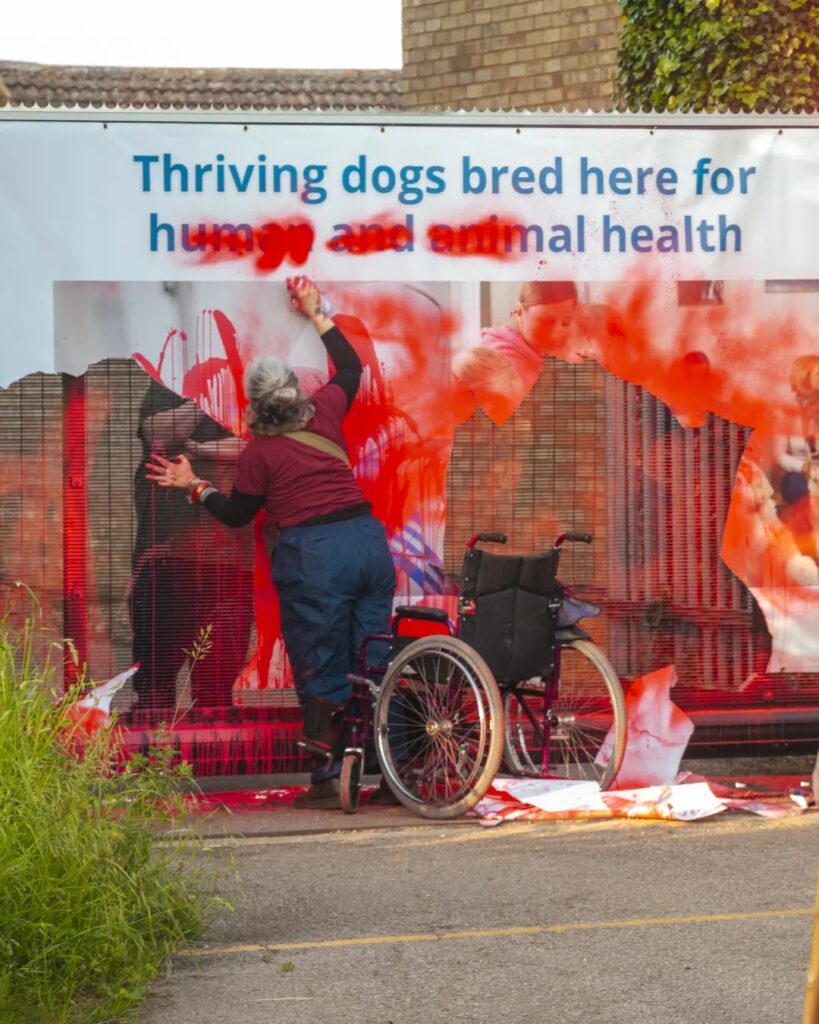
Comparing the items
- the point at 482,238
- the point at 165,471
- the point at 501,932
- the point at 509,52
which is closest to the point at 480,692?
the point at 165,471

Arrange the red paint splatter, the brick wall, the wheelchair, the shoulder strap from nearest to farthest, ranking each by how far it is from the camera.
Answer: the wheelchair → the shoulder strap → the red paint splatter → the brick wall

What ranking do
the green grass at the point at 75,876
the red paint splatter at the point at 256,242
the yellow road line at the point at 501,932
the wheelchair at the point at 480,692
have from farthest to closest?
the red paint splatter at the point at 256,242 → the wheelchair at the point at 480,692 → the yellow road line at the point at 501,932 → the green grass at the point at 75,876

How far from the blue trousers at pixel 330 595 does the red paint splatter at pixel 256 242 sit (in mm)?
1102

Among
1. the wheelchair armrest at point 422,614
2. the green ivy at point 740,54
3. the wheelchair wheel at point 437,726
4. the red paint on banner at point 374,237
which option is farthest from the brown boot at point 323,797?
the green ivy at point 740,54

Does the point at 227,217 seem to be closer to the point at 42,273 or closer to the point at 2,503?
the point at 42,273

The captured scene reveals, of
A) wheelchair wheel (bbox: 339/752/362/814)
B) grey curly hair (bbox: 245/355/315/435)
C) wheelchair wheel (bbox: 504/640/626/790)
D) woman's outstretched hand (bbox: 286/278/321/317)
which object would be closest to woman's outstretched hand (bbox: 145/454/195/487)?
grey curly hair (bbox: 245/355/315/435)

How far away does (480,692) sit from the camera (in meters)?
6.90

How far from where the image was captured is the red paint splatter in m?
7.54

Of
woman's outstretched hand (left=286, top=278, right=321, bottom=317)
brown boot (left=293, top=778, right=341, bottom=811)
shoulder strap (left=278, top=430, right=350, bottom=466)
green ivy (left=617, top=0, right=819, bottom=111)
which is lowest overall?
brown boot (left=293, top=778, right=341, bottom=811)

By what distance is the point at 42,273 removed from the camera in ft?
24.5

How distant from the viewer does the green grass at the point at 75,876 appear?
4.46 metres

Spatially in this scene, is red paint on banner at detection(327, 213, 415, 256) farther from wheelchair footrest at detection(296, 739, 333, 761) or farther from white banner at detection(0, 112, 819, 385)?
wheelchair footrest at detection(296, 739, 333, 761)

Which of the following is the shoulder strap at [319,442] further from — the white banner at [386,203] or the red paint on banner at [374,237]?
the red paint on banner at [374,237]

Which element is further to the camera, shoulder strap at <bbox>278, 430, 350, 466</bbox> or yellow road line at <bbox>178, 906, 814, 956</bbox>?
shoulder strap at <bbox>278, 430, 350, 466</bbox>
